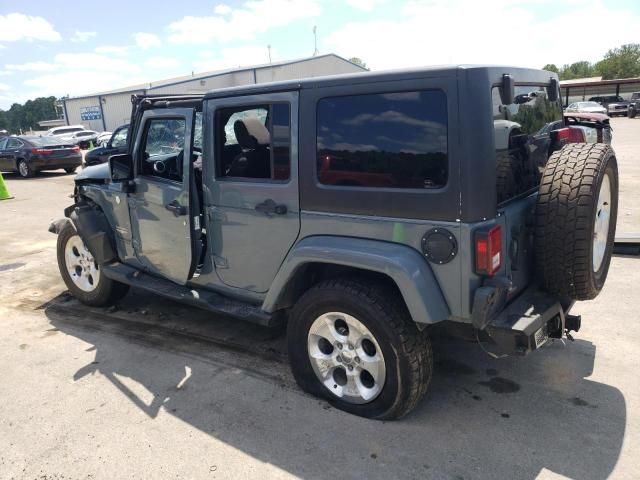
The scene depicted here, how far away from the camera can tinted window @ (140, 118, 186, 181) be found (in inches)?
153

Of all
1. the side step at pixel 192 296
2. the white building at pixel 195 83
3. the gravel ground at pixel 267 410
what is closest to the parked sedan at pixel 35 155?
the gravel ground at pixel 267 410

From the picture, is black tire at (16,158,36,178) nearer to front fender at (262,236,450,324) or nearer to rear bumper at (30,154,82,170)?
rear bumper at (30,154,82,170)

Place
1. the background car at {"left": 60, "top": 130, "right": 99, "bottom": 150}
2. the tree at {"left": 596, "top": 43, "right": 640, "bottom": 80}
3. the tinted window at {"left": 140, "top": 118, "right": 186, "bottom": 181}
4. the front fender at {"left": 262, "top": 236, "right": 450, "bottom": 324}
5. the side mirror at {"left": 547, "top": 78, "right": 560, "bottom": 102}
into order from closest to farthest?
the front fender at {"left": 262, "top": 236, "right": 450, "bottom": 324}
the side mirror at {"left": 547, "top": 78, "right": 560, "bottom": 102}
the tinted window at {"left": 140, "top": 118, "right": 186, "bottom": 181}
the background car at {"left": 60, "top": 130, "right": 99, "bottom": 150}
the tree at {"left": 596, "top": 43, "right": 640, "bottom": 80}

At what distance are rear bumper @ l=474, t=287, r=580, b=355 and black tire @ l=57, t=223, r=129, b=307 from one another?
3597mm

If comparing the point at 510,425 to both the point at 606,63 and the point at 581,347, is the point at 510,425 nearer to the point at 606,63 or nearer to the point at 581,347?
the point at 581,347

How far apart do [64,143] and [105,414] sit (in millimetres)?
15803

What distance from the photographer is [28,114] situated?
353 ft

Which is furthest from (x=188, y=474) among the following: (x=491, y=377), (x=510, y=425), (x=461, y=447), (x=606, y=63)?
(x=606, y=63)

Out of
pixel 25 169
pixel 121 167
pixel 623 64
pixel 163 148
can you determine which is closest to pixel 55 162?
pixel 25 169

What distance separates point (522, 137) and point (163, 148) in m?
2.76

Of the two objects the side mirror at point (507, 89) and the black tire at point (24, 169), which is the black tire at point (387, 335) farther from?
the black tire at point (24, 169)

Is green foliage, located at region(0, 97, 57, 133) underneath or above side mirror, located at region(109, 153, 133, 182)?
above

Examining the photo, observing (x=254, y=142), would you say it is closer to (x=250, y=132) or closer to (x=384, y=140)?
(x=250, y=132)

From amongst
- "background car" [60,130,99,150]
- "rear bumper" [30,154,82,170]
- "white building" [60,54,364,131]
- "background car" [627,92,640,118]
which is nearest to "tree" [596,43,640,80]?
"background car" [627,92,640,118]
